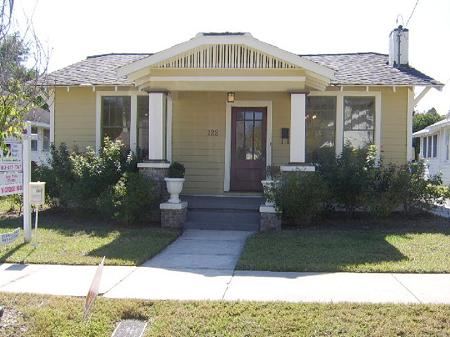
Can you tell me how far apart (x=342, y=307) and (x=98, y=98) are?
9.99 metres

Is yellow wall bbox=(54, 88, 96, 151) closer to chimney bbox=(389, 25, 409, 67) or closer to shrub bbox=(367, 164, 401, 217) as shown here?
shrub bbox=(367, 164, 401, 217)

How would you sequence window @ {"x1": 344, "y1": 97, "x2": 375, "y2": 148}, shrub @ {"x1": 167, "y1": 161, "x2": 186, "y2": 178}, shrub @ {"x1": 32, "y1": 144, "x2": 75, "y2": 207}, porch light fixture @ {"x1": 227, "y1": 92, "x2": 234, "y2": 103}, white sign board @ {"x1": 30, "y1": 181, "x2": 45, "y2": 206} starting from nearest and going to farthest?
white sign board @ {"x1": 30, "y1": 181, "x2": 45, "y2": 206} < shrub @ {"x1": 167, "y1": 161, "x2": 186, "y2": 178} < shrub @ {"x1": 32, "y1": 144, "x2": 75, "y2": 207} < porch light fixture @ {"x1": 227, "y1": 92, "x2": 234, "y2": 103} < window @ {"x1": 344, "y1": 97, "x2": 375, "y2": 148}

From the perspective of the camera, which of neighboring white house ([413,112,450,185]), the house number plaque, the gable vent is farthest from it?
neighboring white house ([413,112,450,185])

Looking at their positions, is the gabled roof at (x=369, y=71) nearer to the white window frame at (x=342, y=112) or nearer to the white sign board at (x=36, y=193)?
the white window frame at (x=342, y=112)

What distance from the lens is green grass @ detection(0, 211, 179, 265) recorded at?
7.83 m

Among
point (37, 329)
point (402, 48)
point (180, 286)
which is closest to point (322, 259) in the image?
point (180, 286)

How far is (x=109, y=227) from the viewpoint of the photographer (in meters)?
10.8

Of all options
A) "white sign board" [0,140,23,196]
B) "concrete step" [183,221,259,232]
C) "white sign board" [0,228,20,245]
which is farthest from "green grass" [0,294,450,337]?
"concrete step" [183,221,259,232]

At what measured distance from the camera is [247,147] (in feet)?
43.5

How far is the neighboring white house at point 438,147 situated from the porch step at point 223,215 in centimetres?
1270

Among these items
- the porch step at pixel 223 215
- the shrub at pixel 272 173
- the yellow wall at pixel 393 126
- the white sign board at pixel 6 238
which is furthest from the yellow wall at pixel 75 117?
the yellow wall at pixel 393 126

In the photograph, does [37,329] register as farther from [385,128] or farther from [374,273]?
[385,128]

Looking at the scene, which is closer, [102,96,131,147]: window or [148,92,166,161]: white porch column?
[148,92,166,161]: white porch column

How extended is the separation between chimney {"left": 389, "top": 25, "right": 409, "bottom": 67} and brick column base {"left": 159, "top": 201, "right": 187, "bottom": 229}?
7188 millimetres
